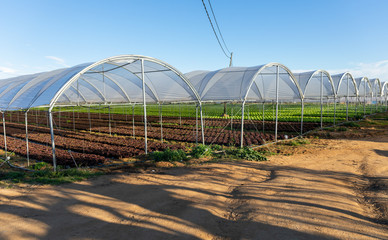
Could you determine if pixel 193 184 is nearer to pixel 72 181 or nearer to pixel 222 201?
pixel 222 201

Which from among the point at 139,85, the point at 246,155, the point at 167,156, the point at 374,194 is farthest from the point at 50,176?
the point at 374,194

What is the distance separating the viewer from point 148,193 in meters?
6.38

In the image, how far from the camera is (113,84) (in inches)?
668

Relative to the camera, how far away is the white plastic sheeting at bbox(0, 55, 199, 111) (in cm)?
983

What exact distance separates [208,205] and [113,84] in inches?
530

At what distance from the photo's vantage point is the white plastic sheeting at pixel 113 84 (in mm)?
9834

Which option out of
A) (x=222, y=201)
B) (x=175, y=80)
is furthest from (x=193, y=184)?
(x=175, y=80)

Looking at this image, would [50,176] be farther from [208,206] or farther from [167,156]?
[208,206]

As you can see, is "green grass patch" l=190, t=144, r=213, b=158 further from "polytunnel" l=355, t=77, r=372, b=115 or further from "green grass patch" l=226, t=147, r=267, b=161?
"polytunnel" l=355, t=77, r=372, b=115

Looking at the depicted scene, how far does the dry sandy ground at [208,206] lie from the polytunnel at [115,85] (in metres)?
3.76

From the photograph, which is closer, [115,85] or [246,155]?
[246,155]

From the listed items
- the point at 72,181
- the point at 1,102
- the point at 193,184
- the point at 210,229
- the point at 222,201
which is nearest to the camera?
the point at 210,229

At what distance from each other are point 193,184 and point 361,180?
16.1ft

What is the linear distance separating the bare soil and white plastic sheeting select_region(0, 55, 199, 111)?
3.87 metres
